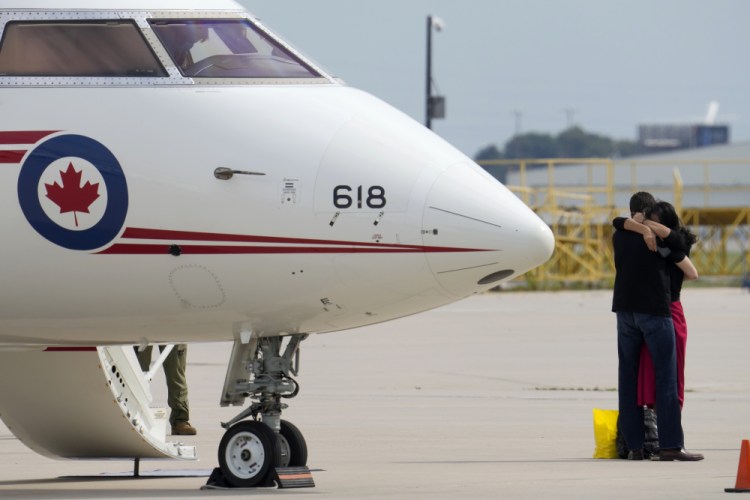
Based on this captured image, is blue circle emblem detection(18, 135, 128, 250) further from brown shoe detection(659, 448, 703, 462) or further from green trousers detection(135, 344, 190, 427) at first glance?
brown shoe detection(659, 448, 703, 462)

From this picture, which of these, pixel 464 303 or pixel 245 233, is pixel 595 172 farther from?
pixel 245 233

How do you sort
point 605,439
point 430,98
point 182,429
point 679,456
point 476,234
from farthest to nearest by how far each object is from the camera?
point 430,98 → point 182,429 → point 605,439 → point 679,456 → point 476,234

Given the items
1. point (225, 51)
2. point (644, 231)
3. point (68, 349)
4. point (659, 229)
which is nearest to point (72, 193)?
point (225, 51)

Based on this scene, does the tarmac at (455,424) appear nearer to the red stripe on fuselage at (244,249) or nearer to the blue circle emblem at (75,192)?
the red stripe on fuselage at (244,249)

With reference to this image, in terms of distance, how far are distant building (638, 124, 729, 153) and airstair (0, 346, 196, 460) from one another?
176596mm

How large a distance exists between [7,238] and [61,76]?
1.16 meters

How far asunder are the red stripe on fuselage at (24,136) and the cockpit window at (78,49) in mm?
492

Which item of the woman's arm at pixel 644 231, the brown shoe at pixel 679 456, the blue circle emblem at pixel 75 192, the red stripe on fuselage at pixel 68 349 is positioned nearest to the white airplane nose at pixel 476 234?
the blue circle emblem at pixel 75 192

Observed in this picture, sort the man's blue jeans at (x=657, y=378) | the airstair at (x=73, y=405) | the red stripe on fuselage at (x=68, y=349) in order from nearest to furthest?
the red stripe on fuselage at (x=68, y=349), the airstair at (x=73, y=405), the man's blue jeans at (x=657, y=378)

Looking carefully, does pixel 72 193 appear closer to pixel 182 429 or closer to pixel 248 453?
pixel 248 453

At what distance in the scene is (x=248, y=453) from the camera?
35.1 ft

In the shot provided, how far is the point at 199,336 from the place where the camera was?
35.3 ft

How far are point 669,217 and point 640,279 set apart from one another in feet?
2.08

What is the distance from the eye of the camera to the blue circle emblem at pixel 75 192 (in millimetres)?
10086
